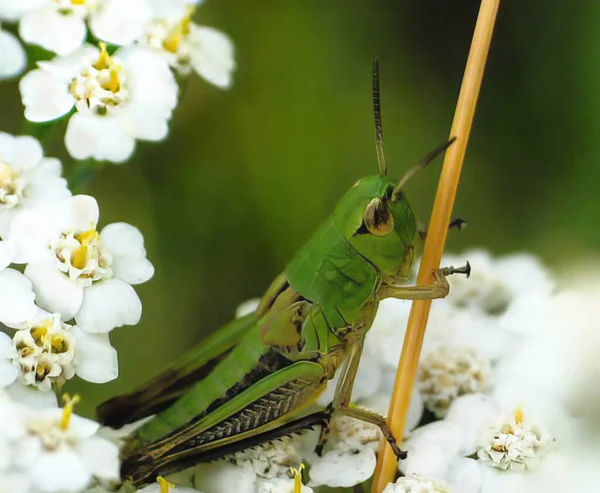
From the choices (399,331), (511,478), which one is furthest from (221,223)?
(511,478)

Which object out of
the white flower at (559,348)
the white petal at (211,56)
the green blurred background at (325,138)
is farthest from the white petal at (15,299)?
the green blurred background at (325,138)

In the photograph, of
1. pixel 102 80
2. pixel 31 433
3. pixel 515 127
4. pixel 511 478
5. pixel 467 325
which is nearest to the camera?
pixel 31 433

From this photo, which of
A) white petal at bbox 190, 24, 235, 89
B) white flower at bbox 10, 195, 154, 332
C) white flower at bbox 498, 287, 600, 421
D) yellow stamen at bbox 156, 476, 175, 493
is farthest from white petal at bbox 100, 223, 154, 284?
white flower at bbox 498, 287, 600, 421

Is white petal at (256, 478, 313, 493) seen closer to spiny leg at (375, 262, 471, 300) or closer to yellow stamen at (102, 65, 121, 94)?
spiny leg at (375, 262, 471, 300)

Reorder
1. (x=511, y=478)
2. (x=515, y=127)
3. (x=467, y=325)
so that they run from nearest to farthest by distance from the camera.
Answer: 1. (x=511, y=478)
2. (x=467, y=325)
3. (x=515, y=127)

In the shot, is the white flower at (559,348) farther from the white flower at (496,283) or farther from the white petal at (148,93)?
the white petal at (148,93)

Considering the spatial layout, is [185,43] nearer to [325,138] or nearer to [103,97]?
[103,97]

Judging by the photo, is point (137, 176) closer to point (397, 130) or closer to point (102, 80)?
point (397, 130)

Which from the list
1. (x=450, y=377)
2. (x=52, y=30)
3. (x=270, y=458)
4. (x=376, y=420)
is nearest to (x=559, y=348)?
(x=450, y=377)
